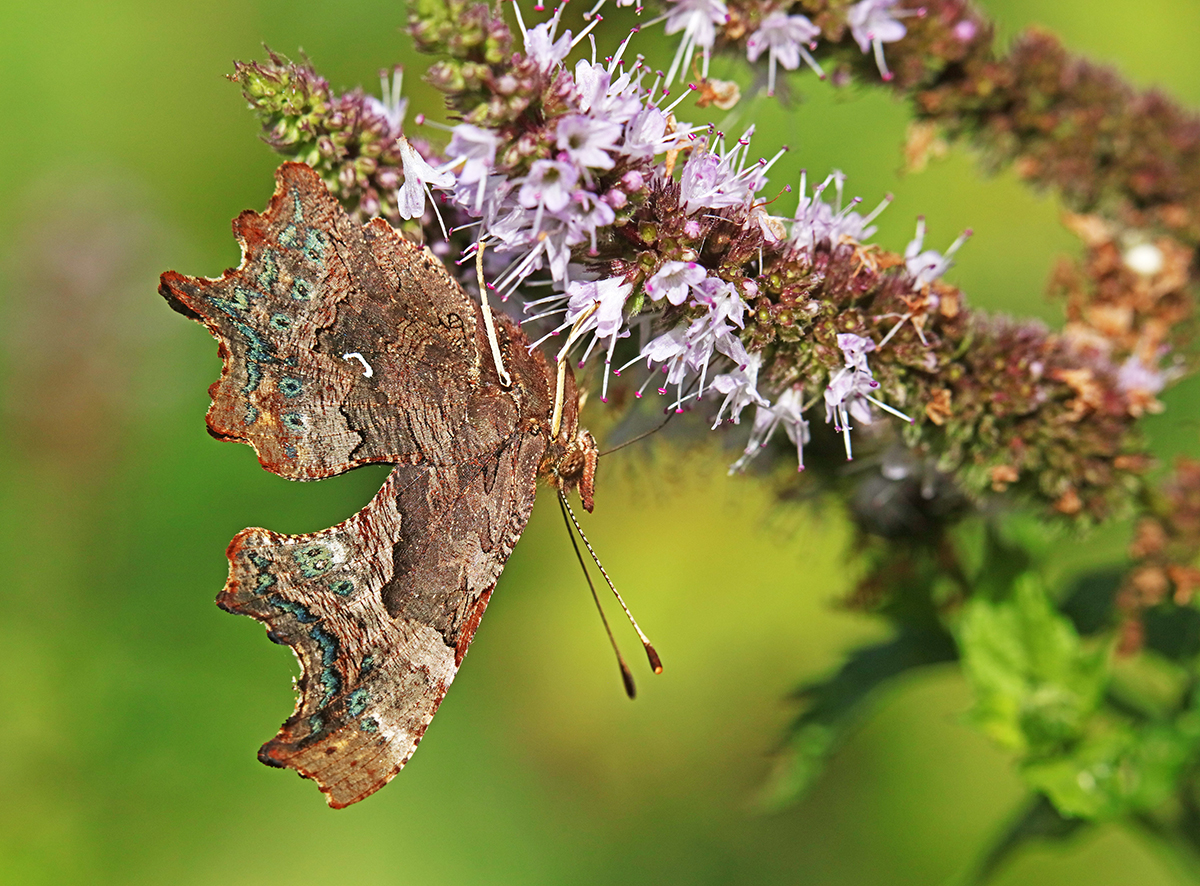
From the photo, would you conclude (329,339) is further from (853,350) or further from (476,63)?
(853,350)

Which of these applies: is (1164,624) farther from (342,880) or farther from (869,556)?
(342,880)

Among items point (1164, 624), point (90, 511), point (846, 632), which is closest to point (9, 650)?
point (90, 511)

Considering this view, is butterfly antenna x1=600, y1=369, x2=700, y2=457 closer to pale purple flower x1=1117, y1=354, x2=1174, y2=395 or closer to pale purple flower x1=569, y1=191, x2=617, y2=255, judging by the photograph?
pale purple flower x1=569, y1=191, x2=617, y2=255

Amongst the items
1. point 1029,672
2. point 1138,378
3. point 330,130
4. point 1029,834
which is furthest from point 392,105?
point 1029,834

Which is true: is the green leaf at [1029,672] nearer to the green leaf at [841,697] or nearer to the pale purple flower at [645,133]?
the green leaf at [841,697]

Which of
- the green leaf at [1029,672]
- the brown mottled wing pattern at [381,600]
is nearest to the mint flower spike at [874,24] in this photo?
the brown mottled wing pattern at [381,600]

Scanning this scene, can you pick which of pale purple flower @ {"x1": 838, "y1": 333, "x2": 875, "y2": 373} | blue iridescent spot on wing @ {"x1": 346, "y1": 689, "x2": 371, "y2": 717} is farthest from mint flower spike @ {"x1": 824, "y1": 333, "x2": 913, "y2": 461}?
blue iridescent spot on wing @ {"x1": 346, "y1": 689, "x2": 371, "y2": 717}
